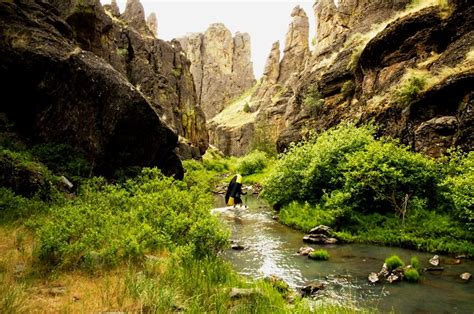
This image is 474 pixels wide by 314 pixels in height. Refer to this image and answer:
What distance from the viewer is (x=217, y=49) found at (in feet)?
520

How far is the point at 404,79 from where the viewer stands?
1048 inches

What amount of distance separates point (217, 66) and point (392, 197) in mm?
146498

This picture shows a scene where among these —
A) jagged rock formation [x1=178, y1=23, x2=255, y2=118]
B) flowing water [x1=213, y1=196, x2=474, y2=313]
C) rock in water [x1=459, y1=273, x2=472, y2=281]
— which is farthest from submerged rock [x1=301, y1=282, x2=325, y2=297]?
jagged rock formation [x1=178, y1=23, x2=255, y2=118]

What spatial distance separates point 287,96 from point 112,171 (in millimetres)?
70225

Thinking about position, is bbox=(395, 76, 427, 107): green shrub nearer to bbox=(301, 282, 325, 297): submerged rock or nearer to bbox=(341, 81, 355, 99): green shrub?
bbox=(341, 81, 355, 99): green shrub

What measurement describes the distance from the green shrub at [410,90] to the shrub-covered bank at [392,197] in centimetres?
473

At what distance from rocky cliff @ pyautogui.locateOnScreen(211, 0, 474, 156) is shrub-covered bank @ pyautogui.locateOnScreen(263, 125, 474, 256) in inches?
128

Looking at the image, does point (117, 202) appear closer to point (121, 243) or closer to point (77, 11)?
point (121, 243)

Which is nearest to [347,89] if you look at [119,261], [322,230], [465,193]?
[322,230]

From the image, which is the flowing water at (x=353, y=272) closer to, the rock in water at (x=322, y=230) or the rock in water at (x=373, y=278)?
the rock in water at (x=373, y=278)

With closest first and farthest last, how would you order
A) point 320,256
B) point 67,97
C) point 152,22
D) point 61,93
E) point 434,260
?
point 434,260 < point 320,256 < point 61,93 < point 67,97 < point 152,22

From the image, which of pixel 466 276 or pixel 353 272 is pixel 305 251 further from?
pixel 466 276

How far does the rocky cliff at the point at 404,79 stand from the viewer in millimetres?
20953

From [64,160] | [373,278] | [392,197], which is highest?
[64,160]
